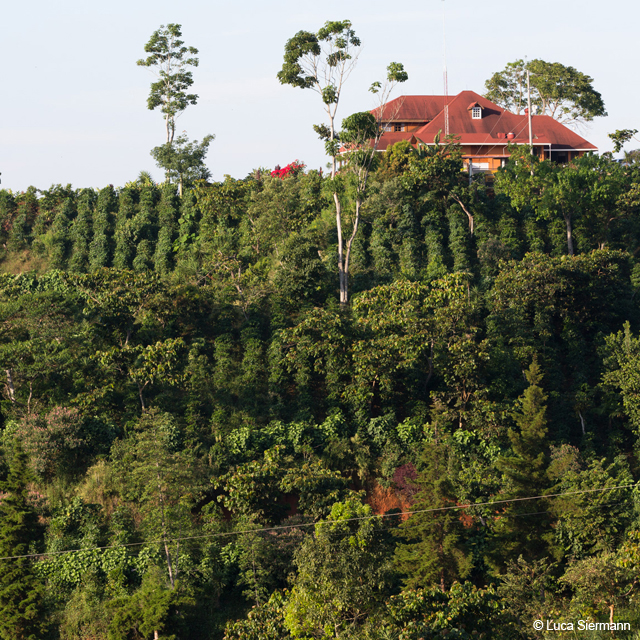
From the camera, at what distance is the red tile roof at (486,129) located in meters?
52.2

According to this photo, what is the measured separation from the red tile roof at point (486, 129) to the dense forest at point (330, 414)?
962cm

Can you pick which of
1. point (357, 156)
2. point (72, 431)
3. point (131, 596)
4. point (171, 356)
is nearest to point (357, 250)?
point (357, 156)

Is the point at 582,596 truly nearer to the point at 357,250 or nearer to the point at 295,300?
the point at 295,300

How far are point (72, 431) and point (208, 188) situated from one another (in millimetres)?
19436

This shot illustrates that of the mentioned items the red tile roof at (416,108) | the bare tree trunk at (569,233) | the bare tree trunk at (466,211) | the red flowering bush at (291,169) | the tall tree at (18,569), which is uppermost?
the red tile roof at (416,108)

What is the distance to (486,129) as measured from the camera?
53.4 metres

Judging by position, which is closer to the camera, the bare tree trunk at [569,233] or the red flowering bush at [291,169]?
the bare tree trunk at [569,233]

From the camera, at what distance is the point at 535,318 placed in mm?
32719

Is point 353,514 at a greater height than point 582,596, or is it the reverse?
point 353,514

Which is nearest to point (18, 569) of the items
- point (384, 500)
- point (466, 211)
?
point (384, 500)

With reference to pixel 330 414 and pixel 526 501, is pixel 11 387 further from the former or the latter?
pixel 526 501

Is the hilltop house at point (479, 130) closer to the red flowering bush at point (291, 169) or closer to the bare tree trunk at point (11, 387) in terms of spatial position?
the red flowering bush at point (291, 169)

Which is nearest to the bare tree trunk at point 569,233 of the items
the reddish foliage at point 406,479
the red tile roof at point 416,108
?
the reddish foliage at point 406,479

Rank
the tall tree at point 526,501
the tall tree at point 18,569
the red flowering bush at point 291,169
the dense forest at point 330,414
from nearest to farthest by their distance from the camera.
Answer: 1. the dense forest at point 330,414
2. the tall tree at point 18,569
3. the tall tree at point 526,501
4. the red flowering bush at point 291,169
